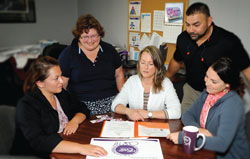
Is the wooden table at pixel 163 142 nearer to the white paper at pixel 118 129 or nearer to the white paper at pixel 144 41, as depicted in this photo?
the white paper at pixel 118 129

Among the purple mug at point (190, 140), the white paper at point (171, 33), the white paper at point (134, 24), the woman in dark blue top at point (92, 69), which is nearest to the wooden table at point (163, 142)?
the purple mug at point (190, 140)

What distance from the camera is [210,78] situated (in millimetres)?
1218

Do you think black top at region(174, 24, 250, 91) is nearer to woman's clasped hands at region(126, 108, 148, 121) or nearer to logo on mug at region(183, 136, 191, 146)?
woman's clasped hands at region(126, 108, 148, 121)

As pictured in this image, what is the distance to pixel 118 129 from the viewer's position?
1.22 m

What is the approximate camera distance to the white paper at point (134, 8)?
2.65 meters

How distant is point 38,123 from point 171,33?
1.75 metres

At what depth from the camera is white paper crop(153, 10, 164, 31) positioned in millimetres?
2453

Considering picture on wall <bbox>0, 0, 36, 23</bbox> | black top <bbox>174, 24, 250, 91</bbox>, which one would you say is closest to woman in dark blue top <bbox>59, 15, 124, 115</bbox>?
black top <bbox>174, 24, 250, 91</bbox>

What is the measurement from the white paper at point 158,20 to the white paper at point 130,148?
1.66 meters

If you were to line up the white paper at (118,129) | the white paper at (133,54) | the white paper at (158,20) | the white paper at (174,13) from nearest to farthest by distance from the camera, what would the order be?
1. the white paper at (118,129)
2. the white paper at (174,13)
3. the white paper at (158,20)
4. the white paper at (133,54)

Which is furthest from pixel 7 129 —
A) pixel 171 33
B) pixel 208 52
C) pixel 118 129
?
pixel 171 33

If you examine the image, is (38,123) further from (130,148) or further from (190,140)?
(190,140)

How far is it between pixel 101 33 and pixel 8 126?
0.92 metres

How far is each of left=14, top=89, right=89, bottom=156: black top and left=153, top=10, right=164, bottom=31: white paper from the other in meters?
1.67
